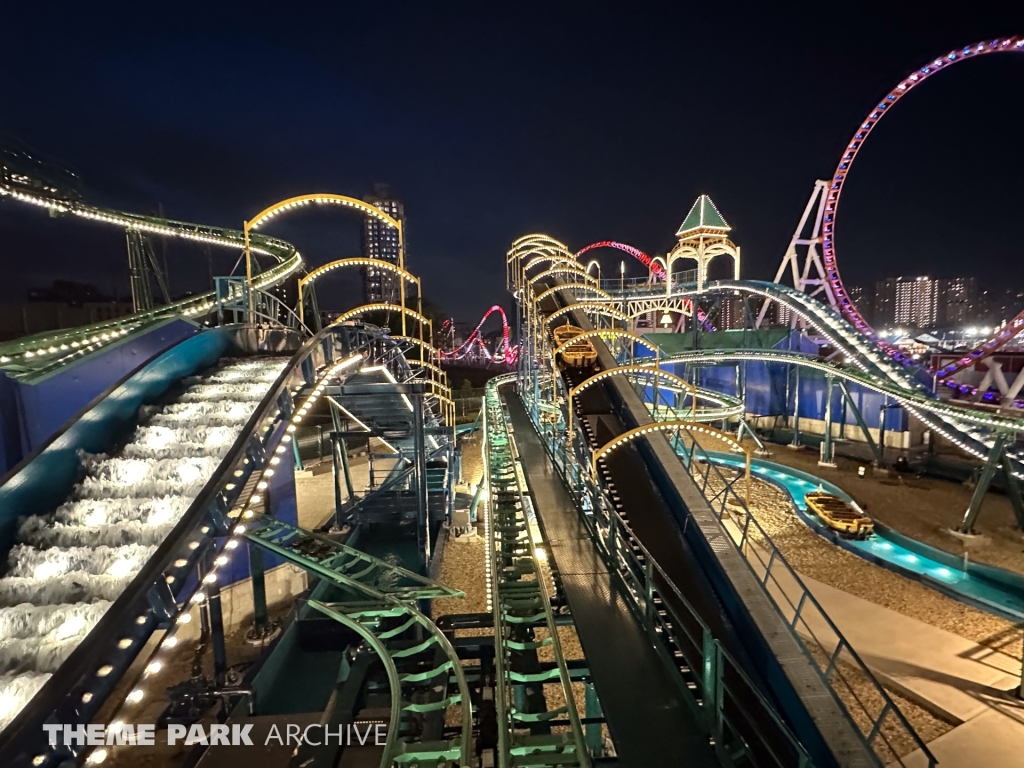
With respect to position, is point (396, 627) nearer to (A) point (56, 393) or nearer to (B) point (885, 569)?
(A) point (56, 393)

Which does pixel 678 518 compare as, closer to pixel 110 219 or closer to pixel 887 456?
pixel 110 219

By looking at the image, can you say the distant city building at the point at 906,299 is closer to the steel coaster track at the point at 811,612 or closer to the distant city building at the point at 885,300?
the distant city building at the point at 885,300

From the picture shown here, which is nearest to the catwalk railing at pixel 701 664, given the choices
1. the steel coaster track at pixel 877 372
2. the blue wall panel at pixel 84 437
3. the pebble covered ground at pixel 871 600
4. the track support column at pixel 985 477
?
the pebble covered ground at pixel 871 600

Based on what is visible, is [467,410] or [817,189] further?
[467,410]

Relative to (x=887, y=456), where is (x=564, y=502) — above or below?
above

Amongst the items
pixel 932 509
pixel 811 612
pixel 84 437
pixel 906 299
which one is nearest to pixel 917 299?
pixel 906 299

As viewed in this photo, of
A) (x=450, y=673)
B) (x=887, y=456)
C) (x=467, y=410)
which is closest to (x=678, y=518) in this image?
(x=450, y=673)
